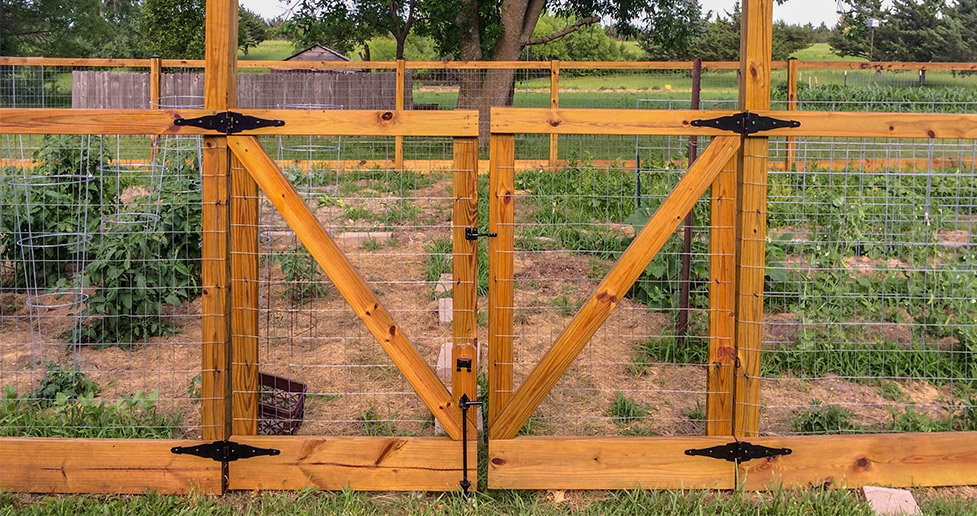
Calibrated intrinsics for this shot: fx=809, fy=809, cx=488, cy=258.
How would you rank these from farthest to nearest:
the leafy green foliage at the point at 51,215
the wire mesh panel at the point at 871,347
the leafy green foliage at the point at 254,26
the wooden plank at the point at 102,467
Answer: the leafy green foliage at the point at 254,26 < the leafy green foliage at the point at 51,215 < the wire mesh panel at the point at 871,347 < the wooden plank at the point at 102,467

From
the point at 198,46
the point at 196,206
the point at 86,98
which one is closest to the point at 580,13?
the point at 86,98

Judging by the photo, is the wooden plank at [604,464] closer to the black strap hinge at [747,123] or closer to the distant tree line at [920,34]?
the black strap hinge at [747,123]

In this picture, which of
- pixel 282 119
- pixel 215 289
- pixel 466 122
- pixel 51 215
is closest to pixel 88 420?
pixel 215 289

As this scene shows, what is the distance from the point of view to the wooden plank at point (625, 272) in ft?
12.0

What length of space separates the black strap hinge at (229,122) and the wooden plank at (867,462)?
2.68 m

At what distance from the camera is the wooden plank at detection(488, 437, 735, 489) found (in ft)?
12.2

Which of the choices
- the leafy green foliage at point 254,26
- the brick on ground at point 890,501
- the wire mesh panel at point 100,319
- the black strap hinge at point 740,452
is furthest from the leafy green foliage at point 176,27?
the brick on ground at point 890,501

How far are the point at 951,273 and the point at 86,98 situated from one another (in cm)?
1683

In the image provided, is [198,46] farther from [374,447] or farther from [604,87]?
[374,447]

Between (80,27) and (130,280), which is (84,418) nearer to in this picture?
(130,280)

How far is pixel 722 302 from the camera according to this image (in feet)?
12.5

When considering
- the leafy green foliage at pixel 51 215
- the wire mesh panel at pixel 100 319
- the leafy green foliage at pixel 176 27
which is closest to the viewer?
the wire mesh panel at pixel 100 319

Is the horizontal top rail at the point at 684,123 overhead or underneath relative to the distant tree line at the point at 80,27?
underneath

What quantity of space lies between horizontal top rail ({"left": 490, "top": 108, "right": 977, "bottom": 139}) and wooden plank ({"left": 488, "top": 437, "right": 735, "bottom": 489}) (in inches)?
55.6
